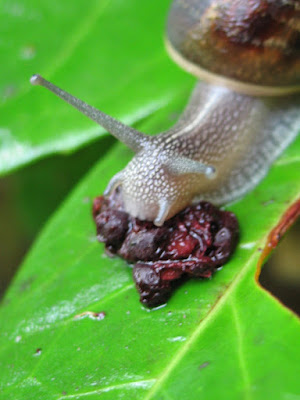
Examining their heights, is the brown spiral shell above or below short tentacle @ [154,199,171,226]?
above

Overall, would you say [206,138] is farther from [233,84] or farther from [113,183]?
[113,183]

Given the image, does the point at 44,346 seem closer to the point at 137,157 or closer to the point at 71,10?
the point at 137,157

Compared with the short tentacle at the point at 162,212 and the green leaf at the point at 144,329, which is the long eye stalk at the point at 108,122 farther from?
the green leaf at the point at 144,329

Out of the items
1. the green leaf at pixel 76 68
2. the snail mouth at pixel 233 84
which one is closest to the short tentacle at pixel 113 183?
the green leaf at pixel 76 68

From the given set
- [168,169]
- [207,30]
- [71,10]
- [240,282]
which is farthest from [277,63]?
[71,10]

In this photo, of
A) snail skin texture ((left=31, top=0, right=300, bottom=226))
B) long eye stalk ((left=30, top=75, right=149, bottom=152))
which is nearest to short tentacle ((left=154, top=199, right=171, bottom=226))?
snail skin texture ((left=31, top=0, right=300, bottom=226))

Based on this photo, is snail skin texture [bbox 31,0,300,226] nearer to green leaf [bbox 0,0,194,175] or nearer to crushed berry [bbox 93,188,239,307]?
crushed berry [bbox 93,188,239,307]

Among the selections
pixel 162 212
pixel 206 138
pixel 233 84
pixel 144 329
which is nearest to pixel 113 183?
pixel 162 212
